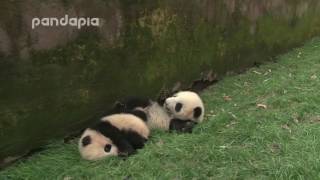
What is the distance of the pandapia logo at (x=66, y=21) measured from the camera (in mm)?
4474

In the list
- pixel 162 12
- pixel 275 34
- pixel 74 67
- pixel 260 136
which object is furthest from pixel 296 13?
pixel 74 67

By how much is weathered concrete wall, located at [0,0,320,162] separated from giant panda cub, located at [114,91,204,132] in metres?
0.21

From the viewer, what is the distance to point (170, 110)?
5551 millimetres

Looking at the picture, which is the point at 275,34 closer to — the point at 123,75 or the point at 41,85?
the point at 123,75

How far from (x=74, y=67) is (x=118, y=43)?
60cm

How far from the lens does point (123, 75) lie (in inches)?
213

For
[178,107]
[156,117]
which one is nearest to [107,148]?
[156,117]

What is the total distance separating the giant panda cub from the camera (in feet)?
17.5

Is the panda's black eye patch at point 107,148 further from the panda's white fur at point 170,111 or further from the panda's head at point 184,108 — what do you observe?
the panda's head at point 184,108

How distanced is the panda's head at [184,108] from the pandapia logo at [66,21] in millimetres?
1162

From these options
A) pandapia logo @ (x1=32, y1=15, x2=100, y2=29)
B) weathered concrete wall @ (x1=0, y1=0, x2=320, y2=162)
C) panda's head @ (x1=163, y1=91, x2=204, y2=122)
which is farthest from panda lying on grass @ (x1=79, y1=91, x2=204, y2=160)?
pandapia logo @ (x1=32, y1=15, x2=100, y2=29)

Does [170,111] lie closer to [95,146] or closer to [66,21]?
[95,146]

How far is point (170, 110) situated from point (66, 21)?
1.50m

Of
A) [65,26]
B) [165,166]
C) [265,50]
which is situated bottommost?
[165,166]
